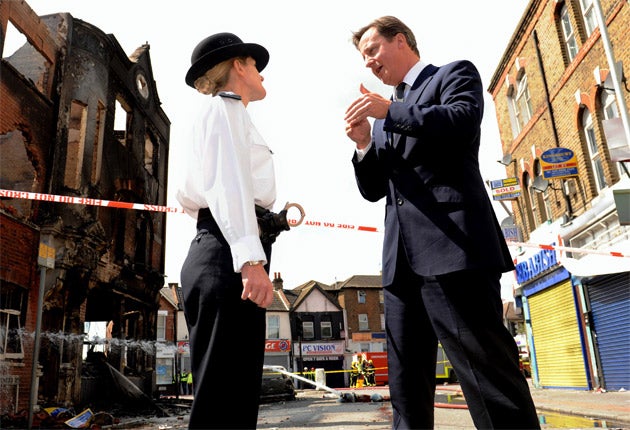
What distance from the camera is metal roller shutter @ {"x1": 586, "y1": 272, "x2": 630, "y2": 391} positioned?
12.5 meters

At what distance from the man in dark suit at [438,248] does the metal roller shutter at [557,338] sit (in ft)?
46.8

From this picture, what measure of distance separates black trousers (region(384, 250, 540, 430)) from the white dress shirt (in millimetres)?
727

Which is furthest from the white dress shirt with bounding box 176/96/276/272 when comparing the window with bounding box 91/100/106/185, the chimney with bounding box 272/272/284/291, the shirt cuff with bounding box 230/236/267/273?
the chimney with bounding box 272/272/284/291

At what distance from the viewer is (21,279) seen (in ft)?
37.4

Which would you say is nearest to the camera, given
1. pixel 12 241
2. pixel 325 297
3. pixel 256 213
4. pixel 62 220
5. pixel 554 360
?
pixel 256 213

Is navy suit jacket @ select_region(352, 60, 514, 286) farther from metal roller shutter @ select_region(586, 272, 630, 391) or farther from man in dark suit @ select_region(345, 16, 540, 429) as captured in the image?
metal roller shutter @ select_region(586, 272, 630, 391)

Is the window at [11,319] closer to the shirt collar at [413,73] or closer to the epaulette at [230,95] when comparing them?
the epaulette at [230,95]

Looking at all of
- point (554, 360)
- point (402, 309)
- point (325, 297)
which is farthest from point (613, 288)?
point (325, 297)

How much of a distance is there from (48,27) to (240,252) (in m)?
15.2

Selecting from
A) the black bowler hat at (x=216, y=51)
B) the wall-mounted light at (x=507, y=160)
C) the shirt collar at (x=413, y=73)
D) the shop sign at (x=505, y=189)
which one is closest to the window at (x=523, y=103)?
the wall-mounted light at (x=507, y=160)

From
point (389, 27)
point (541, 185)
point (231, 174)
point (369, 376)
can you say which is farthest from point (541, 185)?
point (369, 376)

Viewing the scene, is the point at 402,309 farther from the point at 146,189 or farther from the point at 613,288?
the point at 146,189

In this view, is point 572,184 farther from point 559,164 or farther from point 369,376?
point 369,376

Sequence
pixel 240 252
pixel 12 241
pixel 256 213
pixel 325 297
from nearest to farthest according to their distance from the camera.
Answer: pixel 240 252 < pixel 256 213 < pixel 12 241 < pixel 325 297
